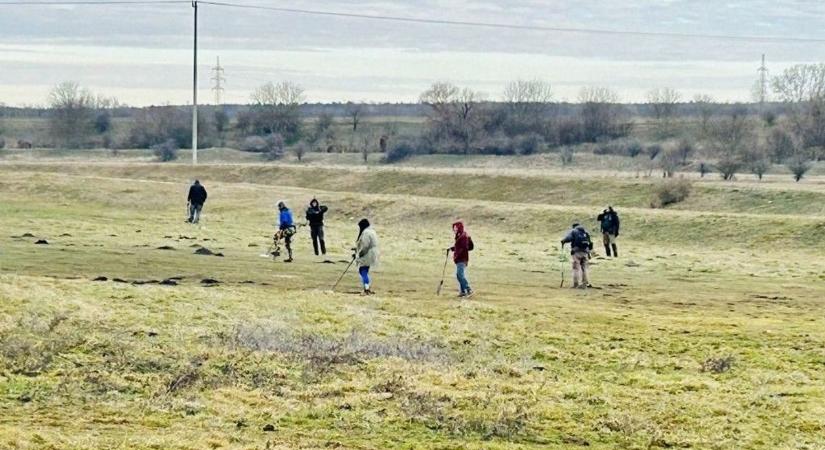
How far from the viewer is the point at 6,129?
562 feet

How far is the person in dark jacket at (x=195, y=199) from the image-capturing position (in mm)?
48456

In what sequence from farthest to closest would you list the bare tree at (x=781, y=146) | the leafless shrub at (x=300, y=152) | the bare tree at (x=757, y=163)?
the leafless shrub at (x=300, y=152) → the bare tree at (x=781, y=146) → the bare tree at (x=757, y=163)

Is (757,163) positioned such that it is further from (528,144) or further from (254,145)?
(254,145)

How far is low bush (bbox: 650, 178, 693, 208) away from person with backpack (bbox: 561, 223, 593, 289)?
3118cm

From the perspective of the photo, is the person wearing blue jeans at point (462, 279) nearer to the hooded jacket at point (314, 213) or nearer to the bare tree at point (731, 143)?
the hooded jacket at point (314, 213)

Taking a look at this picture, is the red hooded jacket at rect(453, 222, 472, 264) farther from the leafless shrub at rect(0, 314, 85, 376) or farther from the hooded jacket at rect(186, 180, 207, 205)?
the hooded jacket at rect(186, 180, 207, 205)

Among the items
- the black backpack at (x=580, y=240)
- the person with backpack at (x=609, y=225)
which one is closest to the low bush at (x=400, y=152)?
the person with backpack at (x=609, y=225)

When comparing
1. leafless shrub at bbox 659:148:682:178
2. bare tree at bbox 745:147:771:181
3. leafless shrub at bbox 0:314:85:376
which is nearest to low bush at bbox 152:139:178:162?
leafless shrub at bbox 659:148:682:178

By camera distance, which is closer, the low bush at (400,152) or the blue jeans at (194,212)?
the blue jeans at (194,212)

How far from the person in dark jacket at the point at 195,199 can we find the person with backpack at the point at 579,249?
20701 millimetres

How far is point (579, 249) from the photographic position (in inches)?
1225

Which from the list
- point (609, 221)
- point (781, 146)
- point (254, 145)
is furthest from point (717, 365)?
point (254, 145)

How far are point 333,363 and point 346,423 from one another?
3774mm

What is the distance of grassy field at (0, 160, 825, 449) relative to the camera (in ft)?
52.7
